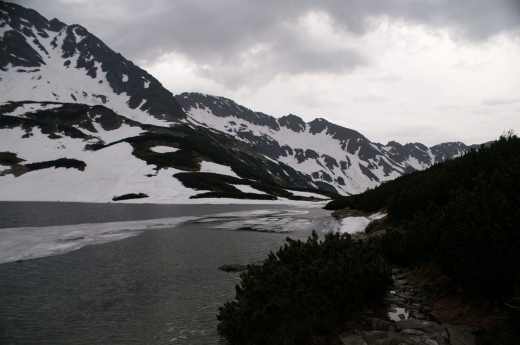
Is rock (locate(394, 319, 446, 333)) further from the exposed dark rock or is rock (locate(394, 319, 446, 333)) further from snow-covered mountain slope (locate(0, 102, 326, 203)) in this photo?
the exposed dark rock

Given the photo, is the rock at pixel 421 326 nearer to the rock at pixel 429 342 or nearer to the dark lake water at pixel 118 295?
the rock at pixel 429 342

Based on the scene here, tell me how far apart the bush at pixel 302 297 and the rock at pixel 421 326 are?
1.12 meters

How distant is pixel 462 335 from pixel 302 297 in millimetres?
2918

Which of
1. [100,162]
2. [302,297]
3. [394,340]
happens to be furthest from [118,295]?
[100,162]

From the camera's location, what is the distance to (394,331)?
6180 millimetres

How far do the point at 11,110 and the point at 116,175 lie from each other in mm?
86141

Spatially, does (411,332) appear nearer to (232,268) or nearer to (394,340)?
(394,340)

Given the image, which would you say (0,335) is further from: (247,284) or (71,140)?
(71,140)

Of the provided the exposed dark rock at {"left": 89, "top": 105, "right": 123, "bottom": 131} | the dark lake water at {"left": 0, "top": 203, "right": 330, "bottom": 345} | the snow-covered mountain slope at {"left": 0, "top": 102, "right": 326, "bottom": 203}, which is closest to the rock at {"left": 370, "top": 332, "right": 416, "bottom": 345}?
the dark lake water at {"left": 0, "top": 203, "right": 330, "bottom": 345}

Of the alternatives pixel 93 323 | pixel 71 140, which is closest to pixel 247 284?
pixel 93 323

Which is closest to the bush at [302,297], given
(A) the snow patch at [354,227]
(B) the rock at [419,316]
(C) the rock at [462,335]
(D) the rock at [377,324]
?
(D) the rock at [377,324]

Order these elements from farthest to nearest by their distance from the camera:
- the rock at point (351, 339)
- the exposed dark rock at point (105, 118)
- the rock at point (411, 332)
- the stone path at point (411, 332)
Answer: the exposed dark rock at point (105, 118)
the rock at point (411, 332)
the rock at point (351, 339)
the stone path at point (411, 332)

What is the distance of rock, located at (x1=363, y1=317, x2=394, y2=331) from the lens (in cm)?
647

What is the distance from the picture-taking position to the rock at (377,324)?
647cm
